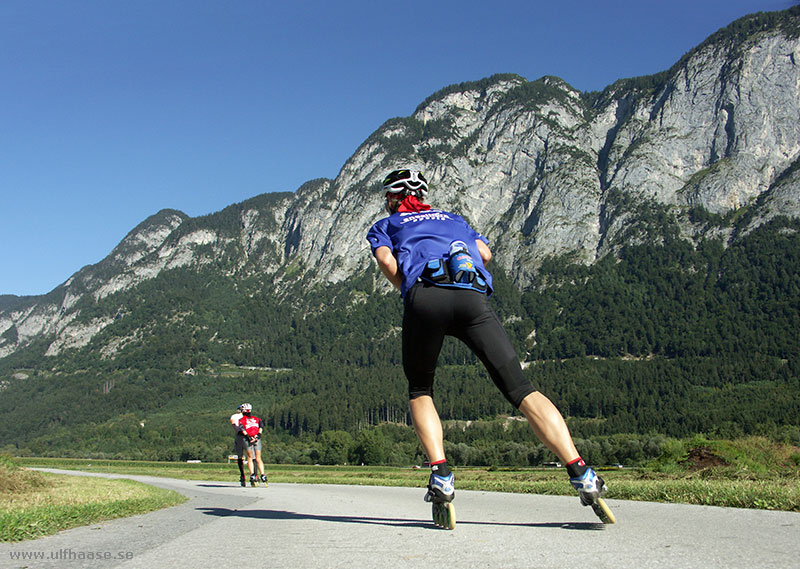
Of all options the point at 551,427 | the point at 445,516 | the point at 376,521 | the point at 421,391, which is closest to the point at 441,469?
the point at 445,516

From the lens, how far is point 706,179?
7407 inches

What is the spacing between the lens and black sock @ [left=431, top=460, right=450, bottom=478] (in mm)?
4258

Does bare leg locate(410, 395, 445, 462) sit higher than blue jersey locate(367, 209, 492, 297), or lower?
lower

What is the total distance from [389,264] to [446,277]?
48 centimetres

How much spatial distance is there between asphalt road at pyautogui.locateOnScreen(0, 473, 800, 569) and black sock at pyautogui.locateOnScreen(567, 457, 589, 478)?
0.35m

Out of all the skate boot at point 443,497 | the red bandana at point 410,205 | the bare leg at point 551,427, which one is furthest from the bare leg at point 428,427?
the red bandana at point 410,205

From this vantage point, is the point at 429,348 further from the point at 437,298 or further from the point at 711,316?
the point at 711,316

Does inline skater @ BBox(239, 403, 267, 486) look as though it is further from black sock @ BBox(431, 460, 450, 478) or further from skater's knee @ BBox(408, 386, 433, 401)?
black sock @ BBox(431, 460, 450, 478)

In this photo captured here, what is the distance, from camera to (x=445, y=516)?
426 cm

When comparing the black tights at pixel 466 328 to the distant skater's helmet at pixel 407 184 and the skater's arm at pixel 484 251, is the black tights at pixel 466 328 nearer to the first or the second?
the skater's arm at pixel 484 251

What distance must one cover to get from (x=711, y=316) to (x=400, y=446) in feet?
373

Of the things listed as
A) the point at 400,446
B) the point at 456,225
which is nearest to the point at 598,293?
the point at 400,446

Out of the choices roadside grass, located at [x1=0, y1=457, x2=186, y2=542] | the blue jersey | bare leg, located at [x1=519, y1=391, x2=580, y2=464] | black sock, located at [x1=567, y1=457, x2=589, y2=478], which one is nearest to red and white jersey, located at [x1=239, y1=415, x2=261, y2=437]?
roadside grass, located at [x1=0, y1=457, x2=186, y2=542]

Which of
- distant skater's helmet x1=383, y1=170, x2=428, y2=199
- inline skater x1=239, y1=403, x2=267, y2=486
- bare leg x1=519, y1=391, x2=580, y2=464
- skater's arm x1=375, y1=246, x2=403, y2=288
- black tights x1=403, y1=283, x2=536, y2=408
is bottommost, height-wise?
inline skater x1=239, y1=403, x2=267, y2=486
